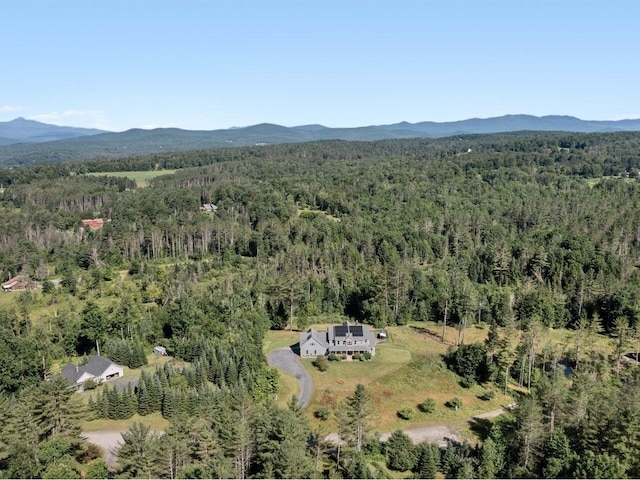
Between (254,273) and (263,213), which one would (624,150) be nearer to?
(263,213)

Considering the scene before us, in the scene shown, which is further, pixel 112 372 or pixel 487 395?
pixel 112 372

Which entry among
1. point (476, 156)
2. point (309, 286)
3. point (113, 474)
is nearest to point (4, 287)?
point (309, 286)

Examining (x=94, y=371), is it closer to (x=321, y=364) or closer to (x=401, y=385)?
(x=321, y=364)

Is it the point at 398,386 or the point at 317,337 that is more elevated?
the point at 317,337

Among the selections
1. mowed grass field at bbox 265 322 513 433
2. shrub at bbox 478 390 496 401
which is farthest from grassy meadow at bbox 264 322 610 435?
shrub at bbox 478 390 496 401

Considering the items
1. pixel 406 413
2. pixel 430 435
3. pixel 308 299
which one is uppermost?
pixel 308 299

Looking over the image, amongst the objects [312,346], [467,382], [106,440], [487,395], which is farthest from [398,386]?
[106,440]
